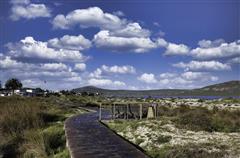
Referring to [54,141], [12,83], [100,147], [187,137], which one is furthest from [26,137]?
[12,83]

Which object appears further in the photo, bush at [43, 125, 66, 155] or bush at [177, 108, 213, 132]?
bush at [177, 108, 213, 132]

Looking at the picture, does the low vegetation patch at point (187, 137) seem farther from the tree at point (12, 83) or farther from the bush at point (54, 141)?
the tree at point (12, 83)

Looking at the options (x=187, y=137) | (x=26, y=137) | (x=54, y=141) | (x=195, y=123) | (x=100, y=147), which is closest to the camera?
(x=100, y=147)

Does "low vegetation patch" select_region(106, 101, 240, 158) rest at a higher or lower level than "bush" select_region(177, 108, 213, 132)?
lower

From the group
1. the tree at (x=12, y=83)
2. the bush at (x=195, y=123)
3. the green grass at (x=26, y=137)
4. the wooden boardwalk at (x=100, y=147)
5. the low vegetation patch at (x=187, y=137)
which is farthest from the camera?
the tree at (x=12, y=83)

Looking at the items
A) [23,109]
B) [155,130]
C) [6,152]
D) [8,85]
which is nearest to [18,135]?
[6,152]

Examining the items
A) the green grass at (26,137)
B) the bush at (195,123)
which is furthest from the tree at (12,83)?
the bush at (195,123)

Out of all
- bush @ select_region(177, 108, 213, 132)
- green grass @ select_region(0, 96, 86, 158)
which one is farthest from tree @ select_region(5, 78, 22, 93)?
bush @ select_region(177, 108, 213, 132)

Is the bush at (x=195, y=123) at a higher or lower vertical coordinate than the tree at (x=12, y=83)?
lower

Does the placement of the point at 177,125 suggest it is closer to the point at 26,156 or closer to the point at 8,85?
the point at 26,156

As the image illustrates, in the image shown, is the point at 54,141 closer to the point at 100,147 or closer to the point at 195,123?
the point at 100,147

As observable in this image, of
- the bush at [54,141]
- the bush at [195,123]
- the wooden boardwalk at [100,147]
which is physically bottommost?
the bush at [54,141]

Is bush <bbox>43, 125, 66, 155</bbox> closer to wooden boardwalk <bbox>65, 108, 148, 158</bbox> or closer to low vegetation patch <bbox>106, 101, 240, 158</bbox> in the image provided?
wooden boardwalk <bbox>65, 108, 148, 158</bbox>

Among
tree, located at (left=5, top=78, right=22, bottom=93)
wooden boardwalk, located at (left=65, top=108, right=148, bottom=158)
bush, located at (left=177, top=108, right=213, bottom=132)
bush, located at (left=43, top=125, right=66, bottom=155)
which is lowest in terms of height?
bush, located at (left=43, top=125, right=66, bottom=155)
